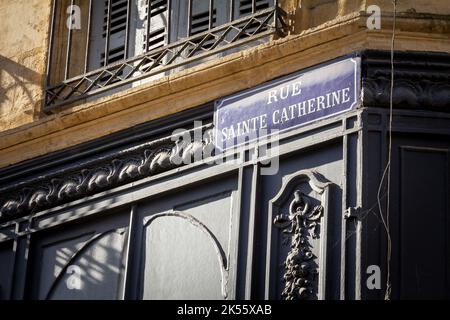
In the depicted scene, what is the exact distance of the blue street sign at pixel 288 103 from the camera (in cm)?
1348

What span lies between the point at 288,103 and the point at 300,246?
1254 mm

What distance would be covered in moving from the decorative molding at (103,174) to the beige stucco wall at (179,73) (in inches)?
10.1

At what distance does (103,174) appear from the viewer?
Answer: 577 inches

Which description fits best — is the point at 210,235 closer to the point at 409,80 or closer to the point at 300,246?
the point at 300,246

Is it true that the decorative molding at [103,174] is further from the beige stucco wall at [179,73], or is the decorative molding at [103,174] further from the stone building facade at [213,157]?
the beige stucco wall at [179,73]

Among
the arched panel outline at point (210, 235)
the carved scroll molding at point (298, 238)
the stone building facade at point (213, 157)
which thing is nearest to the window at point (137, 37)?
the stone building facade at point (213, 157)

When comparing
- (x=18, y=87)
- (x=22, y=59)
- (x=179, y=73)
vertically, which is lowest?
(x=179, y=73)

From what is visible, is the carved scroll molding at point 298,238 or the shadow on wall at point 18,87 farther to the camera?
the shadow on wall at point 18,87

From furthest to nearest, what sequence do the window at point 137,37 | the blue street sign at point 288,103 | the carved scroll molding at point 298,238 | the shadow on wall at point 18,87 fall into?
the shadow on wall at point 18,87, the window at point 137,37, the blue street sign at point 288,103, the carved scroll molding at point 298,238

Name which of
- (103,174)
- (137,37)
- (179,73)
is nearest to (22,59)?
(137,37)

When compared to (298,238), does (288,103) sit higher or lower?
Answer: higher

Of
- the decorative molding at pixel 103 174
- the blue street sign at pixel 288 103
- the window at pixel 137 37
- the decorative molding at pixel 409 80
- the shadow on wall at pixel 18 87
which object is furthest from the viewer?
the shadow on wall at pixel 18 87
